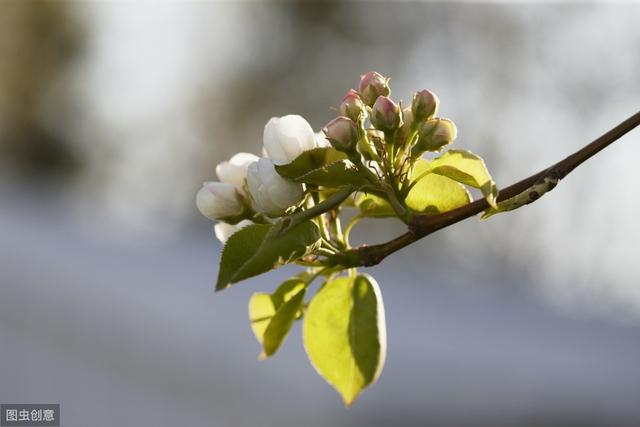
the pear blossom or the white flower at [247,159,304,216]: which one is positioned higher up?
the pear blossom

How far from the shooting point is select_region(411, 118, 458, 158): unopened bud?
1.56 feet

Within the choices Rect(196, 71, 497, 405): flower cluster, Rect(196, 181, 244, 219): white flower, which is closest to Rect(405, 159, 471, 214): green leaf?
Rect(196, 71, 497, 405): flower cluster

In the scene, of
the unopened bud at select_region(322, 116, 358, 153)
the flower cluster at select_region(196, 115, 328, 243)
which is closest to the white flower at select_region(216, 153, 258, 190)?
the flower cluster at select_region(196, 115, 328, 243)

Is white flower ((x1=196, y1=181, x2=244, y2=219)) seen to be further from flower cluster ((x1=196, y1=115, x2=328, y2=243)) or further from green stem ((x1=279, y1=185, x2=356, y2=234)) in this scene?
green stem ((x1=279, y1=185, x2=356, y2=234))

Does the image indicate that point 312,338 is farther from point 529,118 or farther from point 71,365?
point 529,118

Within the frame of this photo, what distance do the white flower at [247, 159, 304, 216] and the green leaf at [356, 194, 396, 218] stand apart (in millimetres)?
83

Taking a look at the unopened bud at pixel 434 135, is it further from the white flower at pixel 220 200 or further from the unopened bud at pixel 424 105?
the white flower at pixel 220 200

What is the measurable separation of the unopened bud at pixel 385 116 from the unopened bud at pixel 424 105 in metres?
0.02

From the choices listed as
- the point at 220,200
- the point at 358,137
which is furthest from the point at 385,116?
the point at 220,200

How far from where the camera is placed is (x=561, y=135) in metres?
4.60

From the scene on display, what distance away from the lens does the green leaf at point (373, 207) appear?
54 cm

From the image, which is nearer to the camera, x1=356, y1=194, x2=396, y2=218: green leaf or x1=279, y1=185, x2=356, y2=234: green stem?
x1=279, y1=185, x2=356, y2=234: green stem

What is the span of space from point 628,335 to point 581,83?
1385 mm

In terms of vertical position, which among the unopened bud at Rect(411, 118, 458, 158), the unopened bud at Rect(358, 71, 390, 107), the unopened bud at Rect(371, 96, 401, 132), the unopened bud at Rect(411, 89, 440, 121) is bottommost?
the unopened bud at Rect(411, 118, 458, 158)
